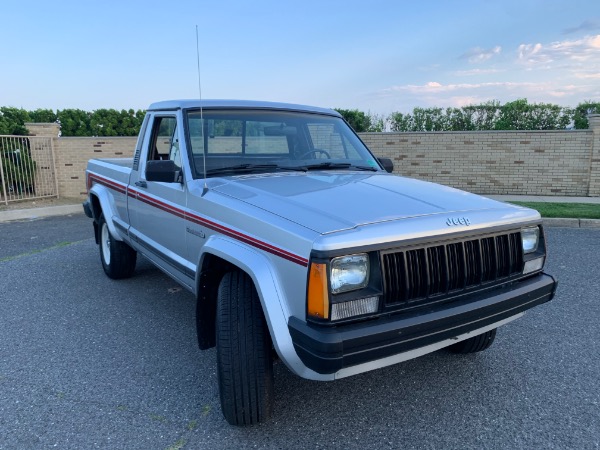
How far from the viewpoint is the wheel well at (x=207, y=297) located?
2.85m

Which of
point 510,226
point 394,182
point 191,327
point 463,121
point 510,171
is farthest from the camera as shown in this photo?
point 463,121

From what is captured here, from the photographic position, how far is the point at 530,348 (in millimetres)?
3629

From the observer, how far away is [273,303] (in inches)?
89.0

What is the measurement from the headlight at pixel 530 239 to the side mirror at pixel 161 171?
233cm

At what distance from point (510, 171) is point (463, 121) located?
354 cm

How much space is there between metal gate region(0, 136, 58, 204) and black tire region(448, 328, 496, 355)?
11229mm

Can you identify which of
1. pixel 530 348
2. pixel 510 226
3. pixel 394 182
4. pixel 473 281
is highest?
pixel 394 182

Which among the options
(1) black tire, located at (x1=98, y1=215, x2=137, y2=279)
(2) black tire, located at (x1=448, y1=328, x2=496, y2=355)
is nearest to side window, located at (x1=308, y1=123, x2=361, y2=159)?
(2) black tire, located at (x1=448, y1=328, x2=496, y2=355)

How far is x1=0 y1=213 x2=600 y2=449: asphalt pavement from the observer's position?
8.33 ft

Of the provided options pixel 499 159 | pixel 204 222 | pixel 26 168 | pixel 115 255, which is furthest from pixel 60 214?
pixel 499 159

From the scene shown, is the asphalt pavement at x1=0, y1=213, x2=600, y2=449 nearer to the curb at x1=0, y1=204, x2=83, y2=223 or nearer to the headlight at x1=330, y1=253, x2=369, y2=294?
the headlight at x1=330, y1=253, x2=369, y2=294

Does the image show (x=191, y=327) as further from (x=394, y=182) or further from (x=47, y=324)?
(x=394, y=182)

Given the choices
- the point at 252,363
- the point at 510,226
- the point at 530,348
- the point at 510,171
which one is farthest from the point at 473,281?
the point at 510,171

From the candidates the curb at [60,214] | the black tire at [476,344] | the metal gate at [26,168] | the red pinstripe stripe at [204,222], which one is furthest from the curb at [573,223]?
the metal gate at [26,168]
